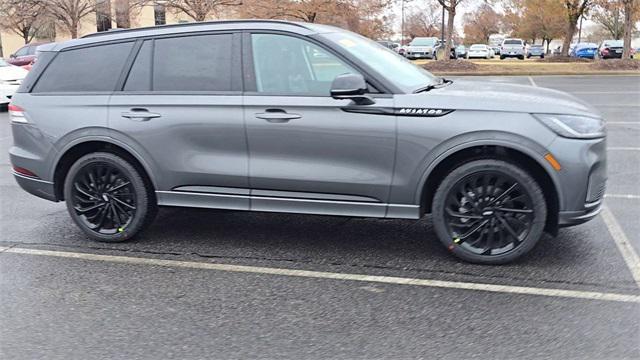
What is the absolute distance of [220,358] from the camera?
3186mm

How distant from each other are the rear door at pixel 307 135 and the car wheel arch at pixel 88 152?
38.0 inches

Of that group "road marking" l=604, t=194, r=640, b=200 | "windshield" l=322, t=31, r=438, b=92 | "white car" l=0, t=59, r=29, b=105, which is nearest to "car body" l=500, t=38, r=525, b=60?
"white car" l=0, t=59, r=29, b=105

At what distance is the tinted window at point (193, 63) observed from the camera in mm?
4719

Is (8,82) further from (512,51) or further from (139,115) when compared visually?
(512,51)

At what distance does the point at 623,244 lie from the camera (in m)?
→ 4.68

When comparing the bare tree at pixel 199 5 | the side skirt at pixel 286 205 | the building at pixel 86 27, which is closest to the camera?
the side skirt at pixel 286 205

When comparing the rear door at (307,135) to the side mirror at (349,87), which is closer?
the side mirror at (349,87)

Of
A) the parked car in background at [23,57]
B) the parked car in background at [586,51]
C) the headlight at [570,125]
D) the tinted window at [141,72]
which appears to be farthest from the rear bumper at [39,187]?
the parked car in background at [586,51]

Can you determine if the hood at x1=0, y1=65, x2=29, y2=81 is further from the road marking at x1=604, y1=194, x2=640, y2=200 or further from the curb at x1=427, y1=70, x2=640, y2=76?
the curb at x1=427, y1=70, x2=640, y2=76

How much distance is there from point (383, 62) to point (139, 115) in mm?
2018

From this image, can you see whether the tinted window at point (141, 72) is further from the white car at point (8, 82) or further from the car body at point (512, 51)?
the car body at point (512, 51)

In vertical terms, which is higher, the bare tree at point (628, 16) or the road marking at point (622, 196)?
the bare tree at point (628, 16)

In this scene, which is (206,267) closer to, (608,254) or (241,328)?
(241,328)

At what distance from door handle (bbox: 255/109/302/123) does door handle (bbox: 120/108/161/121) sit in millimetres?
904
